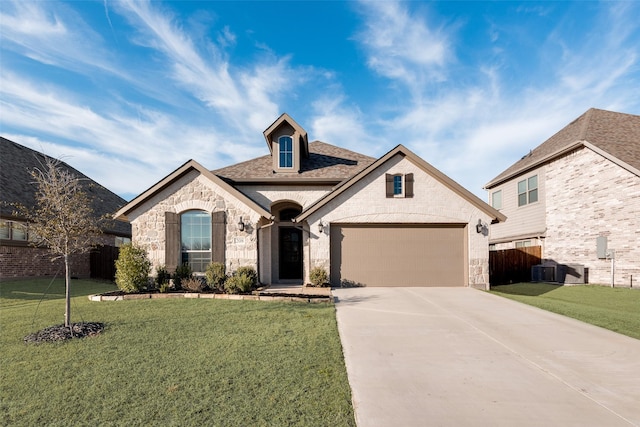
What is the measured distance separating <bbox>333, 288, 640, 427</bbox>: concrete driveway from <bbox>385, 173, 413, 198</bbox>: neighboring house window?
577 centimetres

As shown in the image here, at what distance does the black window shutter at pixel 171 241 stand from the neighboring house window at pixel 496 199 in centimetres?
1966

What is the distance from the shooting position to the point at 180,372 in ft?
14.5

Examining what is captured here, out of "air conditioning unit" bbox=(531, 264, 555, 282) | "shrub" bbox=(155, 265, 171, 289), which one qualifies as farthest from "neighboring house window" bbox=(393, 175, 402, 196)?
"shrub" bbox=(155, 265, 171, 289)

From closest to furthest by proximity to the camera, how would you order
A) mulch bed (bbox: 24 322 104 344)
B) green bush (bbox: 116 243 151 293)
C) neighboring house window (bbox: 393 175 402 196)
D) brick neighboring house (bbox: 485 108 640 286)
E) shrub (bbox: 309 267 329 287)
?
mulch bed (bbox: 24 322 104 344), green bush (bbox: 116 243 151 293), shrub (bbox: 309 267 329 287), neighboring house window (bbox: 393 175 402 196), brick neighboring house (bbox: 485 108 640 286)

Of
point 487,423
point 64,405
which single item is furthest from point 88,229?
point 487,423

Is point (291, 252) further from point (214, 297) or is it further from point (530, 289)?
point (530, 289)

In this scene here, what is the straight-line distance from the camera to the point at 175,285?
11375mm

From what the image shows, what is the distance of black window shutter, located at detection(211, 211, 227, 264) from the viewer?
1174cm

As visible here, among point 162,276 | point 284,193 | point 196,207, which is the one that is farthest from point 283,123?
point 162,276

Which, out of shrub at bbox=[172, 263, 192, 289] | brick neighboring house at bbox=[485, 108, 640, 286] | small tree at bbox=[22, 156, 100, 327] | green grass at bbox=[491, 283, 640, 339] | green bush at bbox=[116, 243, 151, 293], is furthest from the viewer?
brick neighboring house at bbox=[485, 108, 640, 286]

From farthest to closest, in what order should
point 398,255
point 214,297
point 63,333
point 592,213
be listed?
1. point 592,213
2. point 398,255
3. point 214,297
4. point 63,333

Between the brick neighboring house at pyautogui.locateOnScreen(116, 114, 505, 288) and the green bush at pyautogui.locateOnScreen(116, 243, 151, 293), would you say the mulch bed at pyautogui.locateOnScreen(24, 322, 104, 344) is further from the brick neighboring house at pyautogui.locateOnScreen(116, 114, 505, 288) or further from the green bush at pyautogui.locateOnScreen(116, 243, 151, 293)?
the brick neighboring house at pyautogui.locateOnScreen(116, 114, 505, 288)

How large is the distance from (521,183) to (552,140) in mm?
2993

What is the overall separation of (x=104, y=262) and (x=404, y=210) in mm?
15799
